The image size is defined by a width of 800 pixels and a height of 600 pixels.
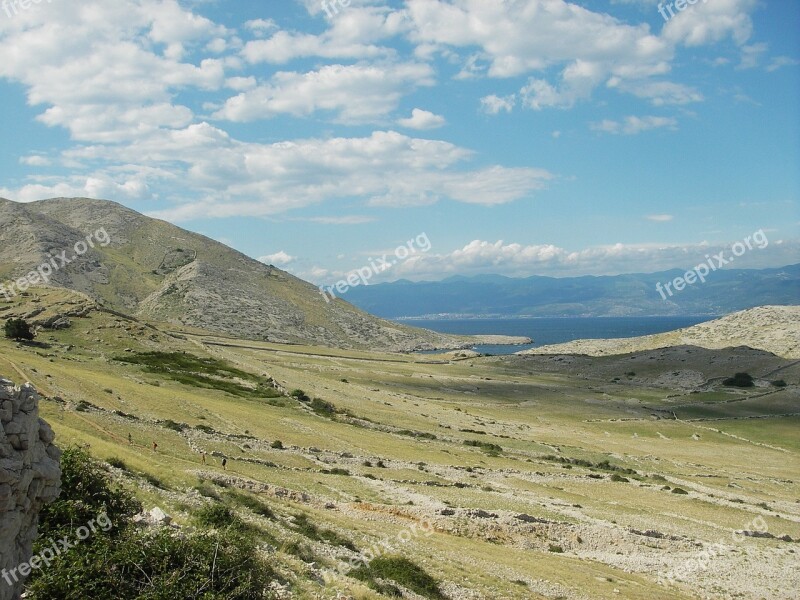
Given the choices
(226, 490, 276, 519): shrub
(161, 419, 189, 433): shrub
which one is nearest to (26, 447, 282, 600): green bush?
(226, 490, 276, 519): shrub

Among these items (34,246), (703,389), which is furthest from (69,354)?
(34,246)

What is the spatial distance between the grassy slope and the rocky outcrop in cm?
805

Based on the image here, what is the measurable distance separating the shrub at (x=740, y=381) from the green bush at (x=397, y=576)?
425 ft

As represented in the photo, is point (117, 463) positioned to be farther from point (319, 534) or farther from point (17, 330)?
point (17, 330)

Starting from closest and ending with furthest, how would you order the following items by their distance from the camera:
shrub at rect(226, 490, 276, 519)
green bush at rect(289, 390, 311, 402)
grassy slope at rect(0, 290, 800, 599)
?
1. shrub at rect(226, 490, 276, 519)
2. grassy slope at rect(0, 290, 800, 599)
3. green bush at rect(289, 390, 311, 402)

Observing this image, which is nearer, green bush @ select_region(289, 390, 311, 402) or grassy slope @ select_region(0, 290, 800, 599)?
grassy slope @ select_region(0, 290, 800, 599)

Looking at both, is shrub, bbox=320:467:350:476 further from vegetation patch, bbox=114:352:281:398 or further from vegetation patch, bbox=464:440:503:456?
vegetation patch, bbox=114:352:281:398

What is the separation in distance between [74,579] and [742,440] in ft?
305

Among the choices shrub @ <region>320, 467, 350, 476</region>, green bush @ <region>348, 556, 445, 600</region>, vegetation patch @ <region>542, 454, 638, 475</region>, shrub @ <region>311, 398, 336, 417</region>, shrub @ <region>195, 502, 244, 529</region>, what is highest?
shrub @ <region>195, 502, 244, 529</region>

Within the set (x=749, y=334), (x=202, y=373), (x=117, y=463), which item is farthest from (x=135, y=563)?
(x=749, y=334)

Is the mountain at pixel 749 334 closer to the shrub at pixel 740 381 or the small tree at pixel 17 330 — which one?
the shrub at pixel 740 381

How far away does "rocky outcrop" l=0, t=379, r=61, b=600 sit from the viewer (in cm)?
1323

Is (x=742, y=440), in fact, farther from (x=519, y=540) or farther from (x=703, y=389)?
(x=519, y=540)

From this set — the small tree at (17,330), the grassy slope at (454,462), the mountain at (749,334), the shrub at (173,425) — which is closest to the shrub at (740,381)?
the grassy slope at (454,462)
